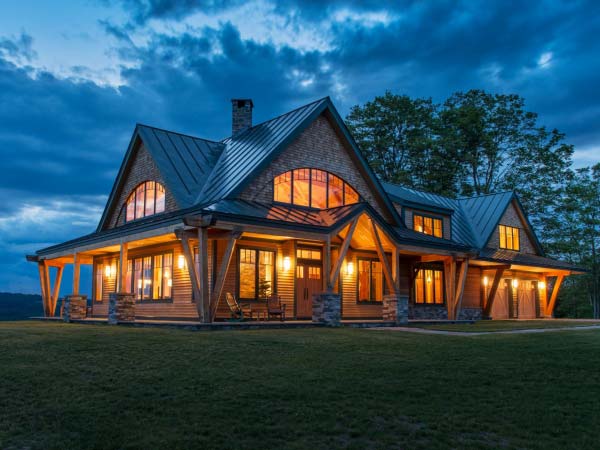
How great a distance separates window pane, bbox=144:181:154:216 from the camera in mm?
22109

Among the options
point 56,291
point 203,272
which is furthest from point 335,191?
point 56,291

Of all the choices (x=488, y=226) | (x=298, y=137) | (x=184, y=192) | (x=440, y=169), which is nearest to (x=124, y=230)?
(x=184, y=192)

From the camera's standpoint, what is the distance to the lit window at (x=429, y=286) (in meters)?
26.1

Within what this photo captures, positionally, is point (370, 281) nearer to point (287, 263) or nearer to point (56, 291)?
point (287, 263)

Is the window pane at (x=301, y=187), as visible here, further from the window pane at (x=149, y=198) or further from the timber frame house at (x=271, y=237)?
the window pane at (x=149, y=198)

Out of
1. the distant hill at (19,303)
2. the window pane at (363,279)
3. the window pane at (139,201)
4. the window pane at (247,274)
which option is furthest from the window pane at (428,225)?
the distant hill at (19,303)

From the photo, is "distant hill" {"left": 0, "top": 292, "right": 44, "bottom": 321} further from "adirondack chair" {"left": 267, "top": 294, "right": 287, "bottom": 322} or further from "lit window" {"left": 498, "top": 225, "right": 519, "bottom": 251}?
"adirondack chair" {"left": 267, "top": 294, "right": 287, "bottom": 322}

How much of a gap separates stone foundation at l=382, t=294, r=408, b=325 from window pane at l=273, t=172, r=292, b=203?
4873mm

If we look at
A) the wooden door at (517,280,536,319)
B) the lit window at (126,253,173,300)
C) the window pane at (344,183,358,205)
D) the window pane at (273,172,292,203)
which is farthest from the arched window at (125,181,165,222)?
the wooden door at (517,280,536,319)

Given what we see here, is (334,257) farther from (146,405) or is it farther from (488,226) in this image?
(146,405)

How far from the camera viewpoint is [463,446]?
5938 millimetres

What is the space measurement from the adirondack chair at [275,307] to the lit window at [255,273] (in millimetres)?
458

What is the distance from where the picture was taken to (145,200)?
2264 centimetres

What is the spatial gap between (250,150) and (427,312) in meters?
11.0
